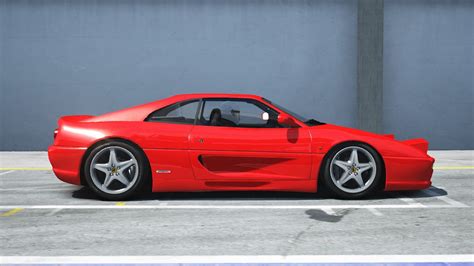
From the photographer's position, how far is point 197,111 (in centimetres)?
598

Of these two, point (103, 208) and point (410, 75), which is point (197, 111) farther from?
point (410, 75)

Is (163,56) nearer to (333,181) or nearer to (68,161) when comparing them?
(68,161)

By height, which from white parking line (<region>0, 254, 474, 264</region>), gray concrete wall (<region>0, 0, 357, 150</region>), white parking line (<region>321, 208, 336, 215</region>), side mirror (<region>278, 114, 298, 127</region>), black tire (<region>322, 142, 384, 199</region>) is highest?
gray concrete wall (<region>0, 0, 357, 150</region>)

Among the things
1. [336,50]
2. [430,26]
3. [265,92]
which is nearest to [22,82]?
[265,92]

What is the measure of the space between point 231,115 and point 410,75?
24.4ft

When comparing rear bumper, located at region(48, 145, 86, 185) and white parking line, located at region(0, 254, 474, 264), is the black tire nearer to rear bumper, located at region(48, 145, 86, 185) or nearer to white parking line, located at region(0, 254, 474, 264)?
white parking line, located at region(0, 254, 474, 264)

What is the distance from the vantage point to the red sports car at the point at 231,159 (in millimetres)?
5723

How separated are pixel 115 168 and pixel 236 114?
138cm

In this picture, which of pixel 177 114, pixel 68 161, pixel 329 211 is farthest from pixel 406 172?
pixel 68 161

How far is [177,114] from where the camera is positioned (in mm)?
5988

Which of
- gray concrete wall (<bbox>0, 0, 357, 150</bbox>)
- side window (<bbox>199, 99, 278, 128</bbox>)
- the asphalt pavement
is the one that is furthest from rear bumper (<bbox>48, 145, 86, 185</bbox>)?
gray concrete wall (<bbox>0, 0, 357, 150</bbox>)

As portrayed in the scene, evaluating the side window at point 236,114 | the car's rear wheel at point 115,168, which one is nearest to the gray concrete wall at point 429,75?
the side window at point 236,114

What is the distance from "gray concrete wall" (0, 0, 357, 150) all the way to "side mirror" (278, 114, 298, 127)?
6.42 m

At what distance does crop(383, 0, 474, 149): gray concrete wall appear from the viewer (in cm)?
1227
